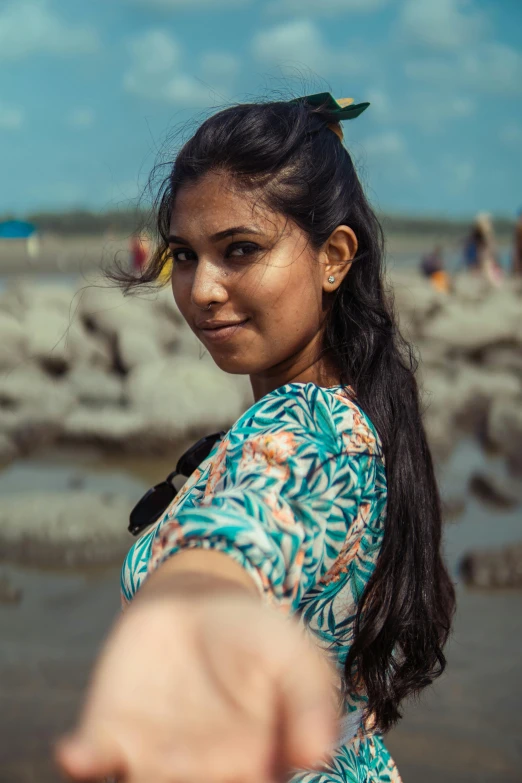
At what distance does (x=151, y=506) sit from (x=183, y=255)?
525 millimetres

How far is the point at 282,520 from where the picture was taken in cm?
88

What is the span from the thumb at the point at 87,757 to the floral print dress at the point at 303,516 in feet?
0.76

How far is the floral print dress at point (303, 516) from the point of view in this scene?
0.81 m

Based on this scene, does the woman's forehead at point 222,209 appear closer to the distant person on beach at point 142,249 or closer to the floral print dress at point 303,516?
the floral print dress at point 303,516

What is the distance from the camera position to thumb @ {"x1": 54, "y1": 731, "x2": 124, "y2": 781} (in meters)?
0.56

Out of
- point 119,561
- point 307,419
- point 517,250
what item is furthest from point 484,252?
point 307,419

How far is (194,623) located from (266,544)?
170 millimetres

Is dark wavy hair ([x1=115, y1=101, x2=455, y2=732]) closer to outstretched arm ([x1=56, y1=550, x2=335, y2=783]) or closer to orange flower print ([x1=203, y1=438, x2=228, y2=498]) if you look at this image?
orange flower print ([x1=203, y1=438, x2=228, y2=498])

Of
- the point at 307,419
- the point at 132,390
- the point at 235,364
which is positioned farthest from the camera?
the point at 132,390

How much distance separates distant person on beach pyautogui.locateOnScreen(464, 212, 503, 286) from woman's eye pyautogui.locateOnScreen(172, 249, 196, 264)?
13.1 meters

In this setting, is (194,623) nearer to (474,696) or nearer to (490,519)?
(474,696)

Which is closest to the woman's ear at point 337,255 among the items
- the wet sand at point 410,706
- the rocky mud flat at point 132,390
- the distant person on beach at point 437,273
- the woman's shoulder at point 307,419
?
the woman's shoulder at point 307,419

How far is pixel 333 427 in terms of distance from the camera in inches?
42.2

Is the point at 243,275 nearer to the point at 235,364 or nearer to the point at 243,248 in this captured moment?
the point at 243,248
